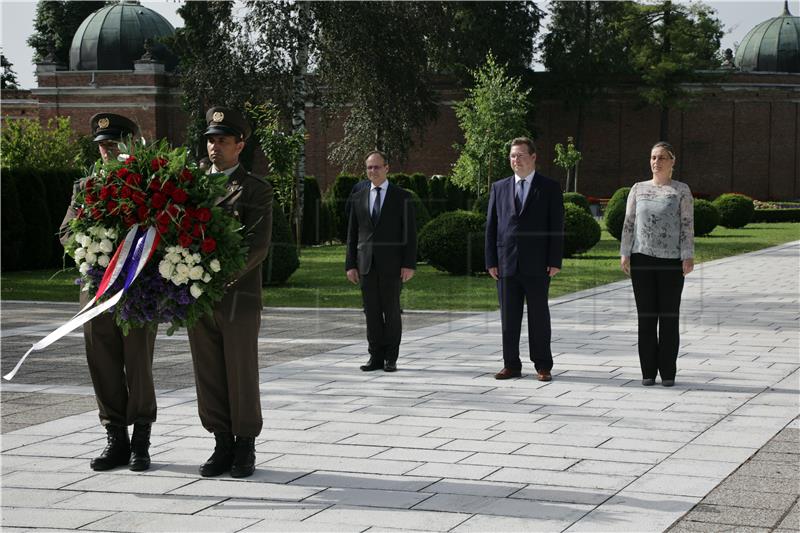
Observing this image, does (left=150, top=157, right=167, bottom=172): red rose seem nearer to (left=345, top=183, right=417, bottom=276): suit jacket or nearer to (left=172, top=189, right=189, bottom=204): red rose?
(left=172, top=189, right=189, bottom=204): red rose

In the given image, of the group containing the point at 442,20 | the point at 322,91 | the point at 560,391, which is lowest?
the point at 560,391

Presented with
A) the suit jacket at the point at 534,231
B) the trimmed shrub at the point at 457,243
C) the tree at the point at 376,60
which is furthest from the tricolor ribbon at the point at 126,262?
the tree at the point at 376,60

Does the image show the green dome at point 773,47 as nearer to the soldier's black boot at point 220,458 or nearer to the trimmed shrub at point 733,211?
the trimmed shrub at point 733,211

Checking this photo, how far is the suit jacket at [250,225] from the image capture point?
5746 millimetres

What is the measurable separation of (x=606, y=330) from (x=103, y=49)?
46.3 metres

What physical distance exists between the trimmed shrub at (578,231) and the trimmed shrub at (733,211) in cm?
1477

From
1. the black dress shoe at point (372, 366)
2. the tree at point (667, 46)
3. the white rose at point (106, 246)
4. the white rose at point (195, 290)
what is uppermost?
the tree at point (667, 46)

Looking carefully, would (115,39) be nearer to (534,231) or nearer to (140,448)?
(534,231)

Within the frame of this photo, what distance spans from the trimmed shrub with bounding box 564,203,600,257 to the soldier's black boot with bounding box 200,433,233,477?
→ 17.6m

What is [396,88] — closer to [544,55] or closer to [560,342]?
[560,342]

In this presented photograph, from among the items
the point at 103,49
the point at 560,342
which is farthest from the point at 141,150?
the point at 103,49

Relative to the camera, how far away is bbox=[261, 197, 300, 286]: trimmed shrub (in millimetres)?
17594

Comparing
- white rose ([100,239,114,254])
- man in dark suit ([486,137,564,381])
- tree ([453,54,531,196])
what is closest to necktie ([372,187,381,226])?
man in dark suit ([486,137,564,381])

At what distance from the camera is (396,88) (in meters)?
30.2
